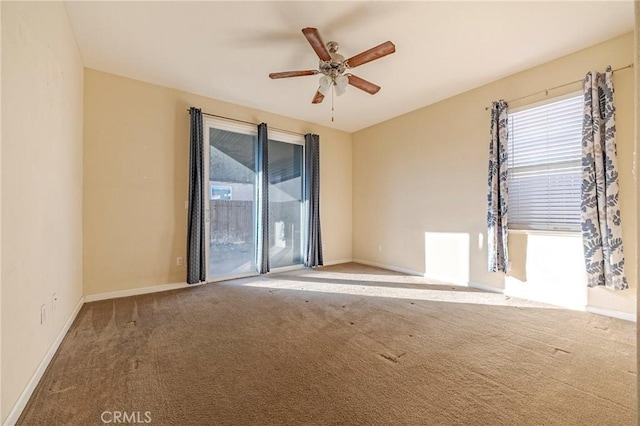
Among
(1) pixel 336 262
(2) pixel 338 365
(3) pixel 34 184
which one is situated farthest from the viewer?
(1) pixel 336 262

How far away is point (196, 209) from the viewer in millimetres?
3801

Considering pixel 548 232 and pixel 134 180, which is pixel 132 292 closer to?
pixel 134 180

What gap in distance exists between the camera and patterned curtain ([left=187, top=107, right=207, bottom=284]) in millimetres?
3787

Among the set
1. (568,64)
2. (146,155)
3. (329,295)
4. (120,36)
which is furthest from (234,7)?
(568,64)

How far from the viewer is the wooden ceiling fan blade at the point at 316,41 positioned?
221 cm

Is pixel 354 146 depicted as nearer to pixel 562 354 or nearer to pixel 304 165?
pixel 304 165

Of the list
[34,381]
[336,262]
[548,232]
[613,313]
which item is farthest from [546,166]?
[34,381]

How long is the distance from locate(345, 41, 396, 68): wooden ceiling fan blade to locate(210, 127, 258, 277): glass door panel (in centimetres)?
242

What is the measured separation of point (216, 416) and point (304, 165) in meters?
4.23

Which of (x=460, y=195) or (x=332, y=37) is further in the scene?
(x=460, y=195)

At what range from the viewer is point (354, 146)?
230 inches

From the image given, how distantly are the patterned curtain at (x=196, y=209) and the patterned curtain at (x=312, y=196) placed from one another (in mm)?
1903

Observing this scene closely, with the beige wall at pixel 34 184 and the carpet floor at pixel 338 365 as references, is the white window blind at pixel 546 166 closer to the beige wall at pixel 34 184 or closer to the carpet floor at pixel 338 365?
the carpet floor at pixel 338 365

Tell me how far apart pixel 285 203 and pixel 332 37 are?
2913 millimetres
